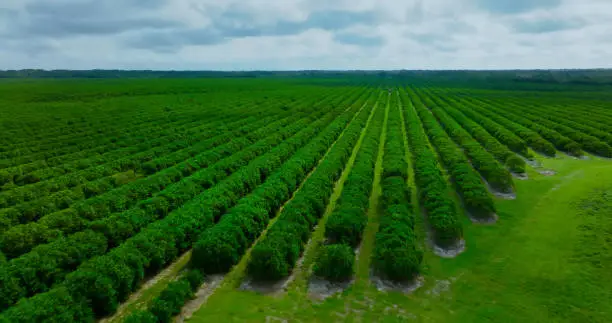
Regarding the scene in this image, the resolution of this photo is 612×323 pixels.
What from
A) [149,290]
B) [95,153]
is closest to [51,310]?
[149,290]

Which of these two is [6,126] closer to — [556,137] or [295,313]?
[295,313]

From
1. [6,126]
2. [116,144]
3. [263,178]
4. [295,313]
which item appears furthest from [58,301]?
[6,126]

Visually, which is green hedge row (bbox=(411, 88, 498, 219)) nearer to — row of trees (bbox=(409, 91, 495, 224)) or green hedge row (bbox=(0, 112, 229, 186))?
row of trees (bbox=(409, 91, 495, 224))

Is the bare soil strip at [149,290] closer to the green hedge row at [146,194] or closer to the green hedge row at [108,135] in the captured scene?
the green hedge row at [146,194]

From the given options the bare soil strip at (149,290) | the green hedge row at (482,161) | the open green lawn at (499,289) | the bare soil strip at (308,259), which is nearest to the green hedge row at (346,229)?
the bare soil strip at (308,259)

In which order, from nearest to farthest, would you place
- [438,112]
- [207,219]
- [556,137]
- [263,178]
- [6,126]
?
[207,219], [263,178], [556,137], [6,126], [438,112]

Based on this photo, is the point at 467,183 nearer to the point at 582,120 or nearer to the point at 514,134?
the point at 514,134
